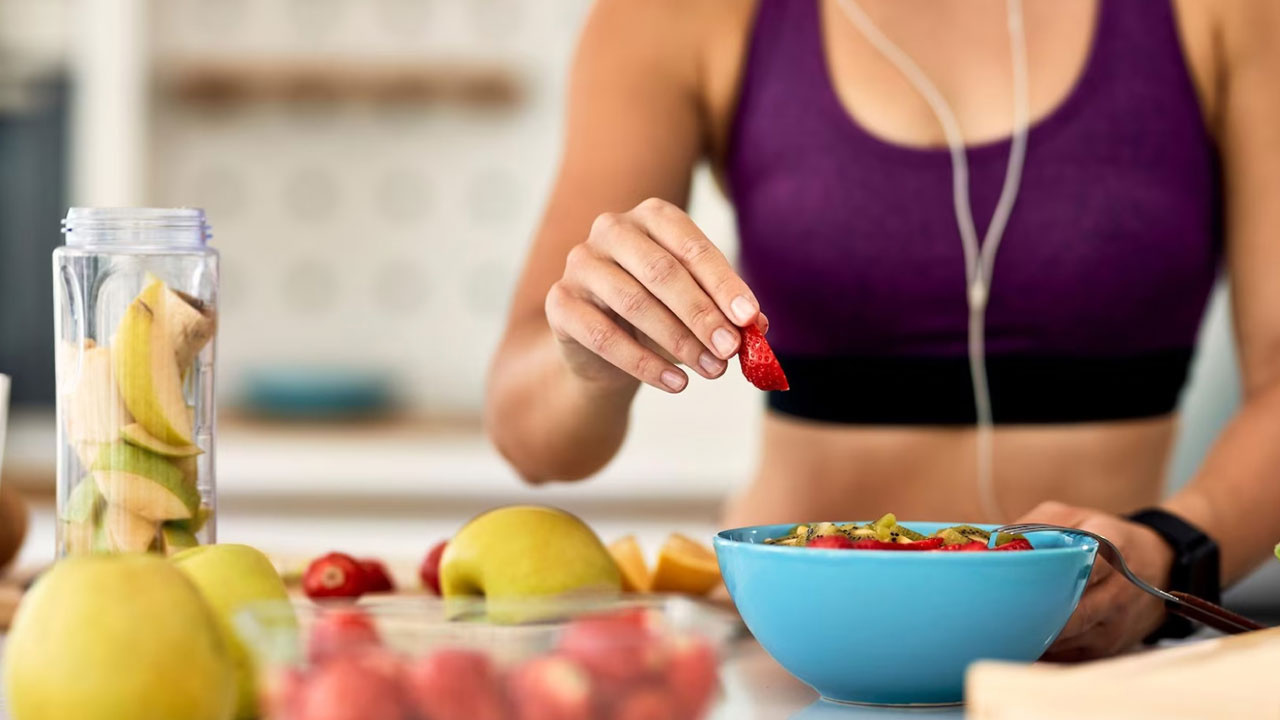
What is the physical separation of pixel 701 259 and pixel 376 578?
33cm

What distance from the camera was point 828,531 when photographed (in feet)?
2.20

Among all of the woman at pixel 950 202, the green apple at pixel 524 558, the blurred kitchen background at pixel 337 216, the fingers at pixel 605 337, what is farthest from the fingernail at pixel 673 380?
the blurred kitchen background at pixel 337 216

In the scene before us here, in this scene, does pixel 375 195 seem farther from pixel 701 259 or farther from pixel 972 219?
pixel 701 259

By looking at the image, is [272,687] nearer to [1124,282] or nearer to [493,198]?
[1124,282]

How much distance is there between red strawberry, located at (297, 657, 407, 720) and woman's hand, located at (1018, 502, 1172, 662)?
0.42 meters

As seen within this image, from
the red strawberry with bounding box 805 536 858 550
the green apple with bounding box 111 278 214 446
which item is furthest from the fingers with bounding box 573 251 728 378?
the green apple with bounding box 111 278 214 446

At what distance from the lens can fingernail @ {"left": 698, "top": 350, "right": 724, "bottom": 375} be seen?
2.30 feet

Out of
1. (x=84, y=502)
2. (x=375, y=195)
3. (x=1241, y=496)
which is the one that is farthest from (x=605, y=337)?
(x=375, y=195)

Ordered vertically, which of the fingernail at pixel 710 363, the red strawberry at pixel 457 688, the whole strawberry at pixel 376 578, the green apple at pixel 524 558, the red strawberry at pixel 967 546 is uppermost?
the fingernail at pixel 710 363

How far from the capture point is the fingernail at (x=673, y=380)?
2.35ft

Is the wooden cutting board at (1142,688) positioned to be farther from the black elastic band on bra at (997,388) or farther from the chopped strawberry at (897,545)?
the black elastic band on bra at (997,388)

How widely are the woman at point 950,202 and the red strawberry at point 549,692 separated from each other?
73 centimetres

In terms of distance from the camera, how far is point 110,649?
1.60 ft

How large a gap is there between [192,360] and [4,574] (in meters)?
0.40
